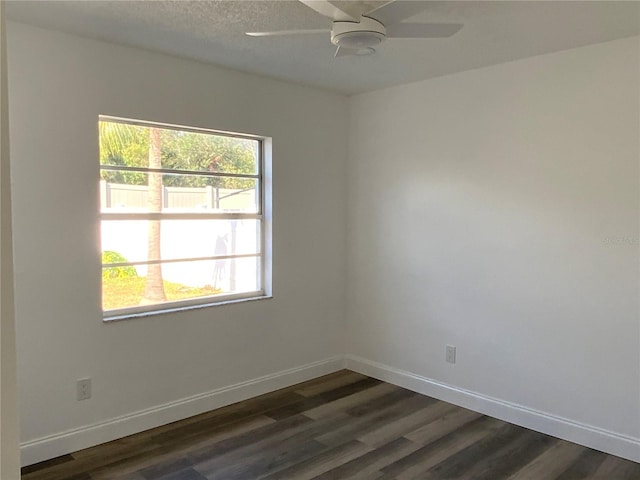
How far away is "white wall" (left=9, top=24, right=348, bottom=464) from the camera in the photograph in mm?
2746

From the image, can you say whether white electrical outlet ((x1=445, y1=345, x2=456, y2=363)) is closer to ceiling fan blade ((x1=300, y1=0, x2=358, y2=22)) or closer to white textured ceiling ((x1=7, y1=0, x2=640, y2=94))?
white textured ceiling ((x1=7, y1=0, x2=640, y2=94))

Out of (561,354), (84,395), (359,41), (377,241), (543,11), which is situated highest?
(543,11)

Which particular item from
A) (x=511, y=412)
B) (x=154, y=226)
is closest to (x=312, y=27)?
(x=154, y=226)

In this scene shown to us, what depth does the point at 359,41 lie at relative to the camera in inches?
88.4

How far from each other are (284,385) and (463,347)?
1.45 m

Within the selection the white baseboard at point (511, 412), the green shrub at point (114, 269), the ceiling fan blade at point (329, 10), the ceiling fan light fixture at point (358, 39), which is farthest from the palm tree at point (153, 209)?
the white baseboard at point (511, 412)

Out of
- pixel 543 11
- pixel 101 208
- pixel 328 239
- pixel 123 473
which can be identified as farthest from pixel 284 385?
pixel 543 11

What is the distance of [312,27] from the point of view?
8.72 ft

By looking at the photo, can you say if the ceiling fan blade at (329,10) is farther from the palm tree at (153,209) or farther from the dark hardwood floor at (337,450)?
the dark hardwood floor at (337,450)

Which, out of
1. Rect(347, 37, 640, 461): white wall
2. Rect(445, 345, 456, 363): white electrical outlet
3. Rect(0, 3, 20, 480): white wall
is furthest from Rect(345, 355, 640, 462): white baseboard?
Rect(0, 3, 20, 480): white wall

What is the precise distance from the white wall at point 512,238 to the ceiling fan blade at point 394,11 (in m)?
1.34

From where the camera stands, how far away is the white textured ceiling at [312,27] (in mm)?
2398

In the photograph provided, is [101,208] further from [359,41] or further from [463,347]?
[463,347]

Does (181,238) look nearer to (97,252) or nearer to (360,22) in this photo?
(97,252)
